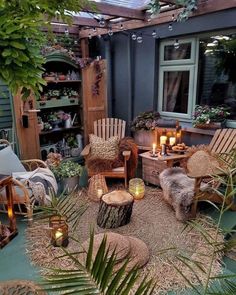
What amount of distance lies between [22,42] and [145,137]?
352cm

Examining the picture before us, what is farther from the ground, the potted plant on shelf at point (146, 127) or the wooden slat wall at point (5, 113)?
the wooden slat wall at point (5, 113)

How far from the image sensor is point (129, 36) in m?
4.77

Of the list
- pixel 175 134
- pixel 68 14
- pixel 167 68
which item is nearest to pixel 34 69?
pixel 68 14

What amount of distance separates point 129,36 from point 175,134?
6.35ft

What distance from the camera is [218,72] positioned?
13.5ft

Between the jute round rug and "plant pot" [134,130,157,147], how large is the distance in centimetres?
102

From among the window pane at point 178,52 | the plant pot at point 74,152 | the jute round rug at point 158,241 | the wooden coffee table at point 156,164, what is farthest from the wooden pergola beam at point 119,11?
the jute round rug at point 158,241

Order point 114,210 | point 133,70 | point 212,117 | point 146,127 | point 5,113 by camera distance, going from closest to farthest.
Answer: point 114,210, point 5,113, point 212,117, point 146,127, point 133,70

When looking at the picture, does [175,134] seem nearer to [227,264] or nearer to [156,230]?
[156,230]

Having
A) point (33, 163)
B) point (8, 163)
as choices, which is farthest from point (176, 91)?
point (8, 163)

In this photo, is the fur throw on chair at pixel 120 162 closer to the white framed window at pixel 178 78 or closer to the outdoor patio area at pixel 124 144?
the outdoor patio area at pixel 124 144

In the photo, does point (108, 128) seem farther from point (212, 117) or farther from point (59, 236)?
point (59, 236)

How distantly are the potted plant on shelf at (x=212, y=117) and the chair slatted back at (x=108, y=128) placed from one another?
3.93 ft

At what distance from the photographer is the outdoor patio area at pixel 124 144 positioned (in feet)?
7.08
